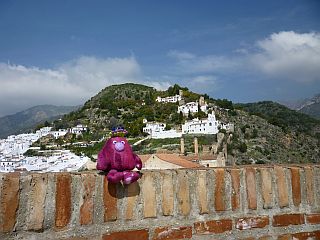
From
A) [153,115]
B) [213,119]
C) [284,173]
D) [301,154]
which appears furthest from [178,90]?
[284,173]

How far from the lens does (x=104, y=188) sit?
212 centimetres

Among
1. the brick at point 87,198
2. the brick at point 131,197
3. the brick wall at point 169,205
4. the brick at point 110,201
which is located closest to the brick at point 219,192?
the brick wall at point 169,205

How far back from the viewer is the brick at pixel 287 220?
2.51 m

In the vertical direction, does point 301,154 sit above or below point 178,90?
below

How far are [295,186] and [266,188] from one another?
25 cm

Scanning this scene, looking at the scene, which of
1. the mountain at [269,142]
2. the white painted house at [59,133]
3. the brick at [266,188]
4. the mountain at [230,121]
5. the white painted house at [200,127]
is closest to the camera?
the brick at [266,188]

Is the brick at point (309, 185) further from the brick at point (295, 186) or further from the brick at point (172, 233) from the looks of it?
the brick at point (172, 233)

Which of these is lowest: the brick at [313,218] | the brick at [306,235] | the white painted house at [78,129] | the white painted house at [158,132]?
the brick at [306,235]

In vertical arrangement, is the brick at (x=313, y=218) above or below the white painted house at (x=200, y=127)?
below

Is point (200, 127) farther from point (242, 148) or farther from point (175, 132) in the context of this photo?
point (242, 148)

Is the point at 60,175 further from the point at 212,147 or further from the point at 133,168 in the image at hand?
the point at 212,147

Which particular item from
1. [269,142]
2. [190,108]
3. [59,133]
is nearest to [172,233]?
[269,142]

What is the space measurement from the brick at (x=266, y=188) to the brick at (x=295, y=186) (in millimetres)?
192

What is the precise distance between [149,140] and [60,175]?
78736 mm
